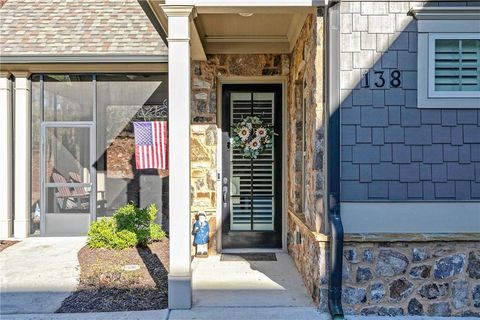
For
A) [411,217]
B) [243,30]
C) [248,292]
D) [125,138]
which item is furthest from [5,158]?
→ [411,217]

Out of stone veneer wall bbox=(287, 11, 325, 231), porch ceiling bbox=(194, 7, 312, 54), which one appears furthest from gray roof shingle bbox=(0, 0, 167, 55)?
stone veneer wall bbox=(287, 11, 325, 231)

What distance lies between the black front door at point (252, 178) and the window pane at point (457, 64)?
2449 millimetres

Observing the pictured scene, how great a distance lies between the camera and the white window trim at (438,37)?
3.29m

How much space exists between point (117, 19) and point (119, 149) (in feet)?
8.88

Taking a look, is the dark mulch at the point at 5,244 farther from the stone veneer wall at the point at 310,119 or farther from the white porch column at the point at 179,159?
the stone veneer wall at the point at 310,119

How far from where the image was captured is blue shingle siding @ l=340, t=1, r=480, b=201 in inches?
131

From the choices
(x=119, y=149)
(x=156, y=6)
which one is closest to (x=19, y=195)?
(x=119, y=149)

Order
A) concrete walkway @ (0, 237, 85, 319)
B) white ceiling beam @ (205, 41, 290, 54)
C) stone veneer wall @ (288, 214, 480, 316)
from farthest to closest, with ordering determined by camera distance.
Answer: white ceiling beam @ (205, 41, 290, 54) → concrete walkway @ (0, 237, 85, 319) → stone veneer wall @ (288, 214, 480, 316)

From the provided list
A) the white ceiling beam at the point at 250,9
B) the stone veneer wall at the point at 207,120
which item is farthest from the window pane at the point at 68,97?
the white ceiling beam at the point at 250,9

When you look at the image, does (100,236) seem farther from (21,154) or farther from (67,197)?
(21,154)

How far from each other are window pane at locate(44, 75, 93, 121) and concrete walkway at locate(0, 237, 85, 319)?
2097 mm

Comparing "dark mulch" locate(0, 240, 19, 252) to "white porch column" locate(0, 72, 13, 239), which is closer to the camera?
"dark mulch" locate(0, 240, 19, 252)

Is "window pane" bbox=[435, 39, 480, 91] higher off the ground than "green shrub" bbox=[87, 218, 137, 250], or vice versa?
"window pane" bbox=[435, 39, 480, 91]

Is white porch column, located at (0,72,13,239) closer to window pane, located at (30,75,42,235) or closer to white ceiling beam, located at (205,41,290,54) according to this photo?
window pane, located at (30,75,42,235)
